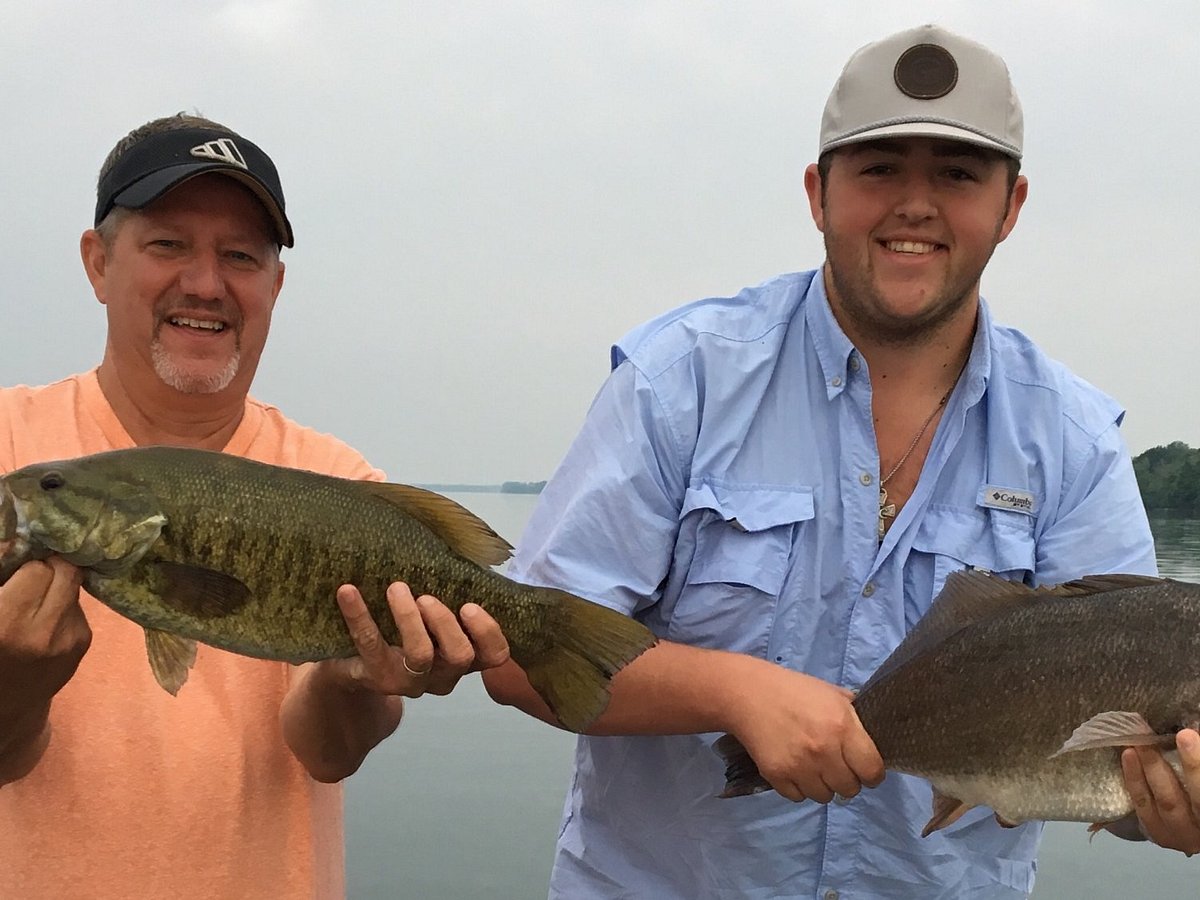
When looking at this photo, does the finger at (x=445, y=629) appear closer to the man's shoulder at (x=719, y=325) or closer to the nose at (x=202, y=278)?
the man's shoulder at (x=719, y=325)

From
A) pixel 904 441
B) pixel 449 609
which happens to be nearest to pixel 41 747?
pixel 449 609

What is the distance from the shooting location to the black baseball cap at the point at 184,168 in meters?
3.04

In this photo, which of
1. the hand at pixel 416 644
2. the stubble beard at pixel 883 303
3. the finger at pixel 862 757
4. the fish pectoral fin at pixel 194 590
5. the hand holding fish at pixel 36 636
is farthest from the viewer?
the stubble beard at pixel 883 303

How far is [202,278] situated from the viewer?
119 inches

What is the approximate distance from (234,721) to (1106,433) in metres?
2.61

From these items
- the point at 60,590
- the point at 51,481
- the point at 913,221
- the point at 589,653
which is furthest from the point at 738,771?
the point at 51,481

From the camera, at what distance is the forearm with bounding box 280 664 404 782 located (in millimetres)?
2760

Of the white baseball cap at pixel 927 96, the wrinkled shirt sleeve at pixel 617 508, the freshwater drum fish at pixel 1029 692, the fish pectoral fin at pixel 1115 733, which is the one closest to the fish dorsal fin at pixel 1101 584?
the freshwater drum fish at pixel 1029 692

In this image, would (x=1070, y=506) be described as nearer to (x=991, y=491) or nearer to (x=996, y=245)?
(x=991, y=491)

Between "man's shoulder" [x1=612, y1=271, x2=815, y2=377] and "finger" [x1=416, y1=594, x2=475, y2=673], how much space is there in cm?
89

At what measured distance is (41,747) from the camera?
2.64 m

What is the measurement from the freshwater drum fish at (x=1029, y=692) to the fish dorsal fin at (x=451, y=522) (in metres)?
0.81

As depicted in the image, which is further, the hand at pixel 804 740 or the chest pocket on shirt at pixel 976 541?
the chest pocket on shirt at pixel 976 541

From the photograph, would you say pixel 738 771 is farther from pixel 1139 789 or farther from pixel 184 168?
pixel 184 168
